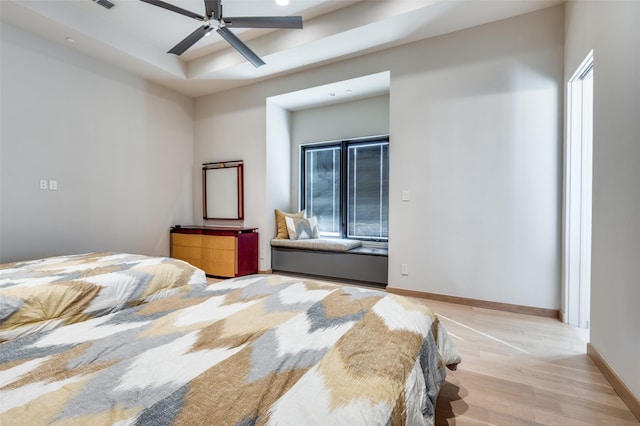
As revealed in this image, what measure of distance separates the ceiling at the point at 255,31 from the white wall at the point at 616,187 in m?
1.23

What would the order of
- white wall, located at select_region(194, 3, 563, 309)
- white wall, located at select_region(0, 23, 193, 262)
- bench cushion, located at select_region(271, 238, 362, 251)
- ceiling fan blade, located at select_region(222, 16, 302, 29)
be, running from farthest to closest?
bench cushion, located at select_region(271, 238, 362, 251) → white wall, located at select_region(0, 23, 193, 262) → white wall, located at select_region(194, 3, 563, 309) → ceiling fan blade, located at select_region(222, 16, 302, 29)

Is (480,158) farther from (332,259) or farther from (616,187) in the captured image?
(332,259)

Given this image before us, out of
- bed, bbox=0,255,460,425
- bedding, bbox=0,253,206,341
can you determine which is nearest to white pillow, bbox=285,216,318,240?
bedding, bbox=0,253,206,341

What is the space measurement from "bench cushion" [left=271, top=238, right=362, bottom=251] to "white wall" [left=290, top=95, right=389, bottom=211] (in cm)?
77

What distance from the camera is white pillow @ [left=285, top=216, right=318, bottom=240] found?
4.30m

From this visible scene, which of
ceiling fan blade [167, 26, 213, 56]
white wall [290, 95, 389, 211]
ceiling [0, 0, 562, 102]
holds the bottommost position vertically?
white wall [290, 95, 389, 211]

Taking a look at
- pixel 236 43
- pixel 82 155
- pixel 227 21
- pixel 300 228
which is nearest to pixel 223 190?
pixel 300 228

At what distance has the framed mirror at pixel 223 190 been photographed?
4508 mm

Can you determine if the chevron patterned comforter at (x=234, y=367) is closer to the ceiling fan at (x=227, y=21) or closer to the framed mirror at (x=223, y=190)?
the ceiling fan at (x=227, y=21)

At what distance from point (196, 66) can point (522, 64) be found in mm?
3874

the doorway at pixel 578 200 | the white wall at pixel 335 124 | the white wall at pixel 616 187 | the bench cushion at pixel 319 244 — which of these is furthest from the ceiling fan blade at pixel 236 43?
the doorway at pixel 578 200

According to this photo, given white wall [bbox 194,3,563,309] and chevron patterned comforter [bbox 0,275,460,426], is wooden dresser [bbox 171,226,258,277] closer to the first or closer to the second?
white wall [bbox 194,3,563,309]

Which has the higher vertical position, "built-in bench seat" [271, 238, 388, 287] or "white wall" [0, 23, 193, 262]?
"white wall" [0, 23, 193, 262]

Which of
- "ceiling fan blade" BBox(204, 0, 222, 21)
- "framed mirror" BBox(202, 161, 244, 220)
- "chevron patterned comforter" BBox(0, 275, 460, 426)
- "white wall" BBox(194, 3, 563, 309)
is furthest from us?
"framed mirror" BBox(202, 161, 244, 220)
